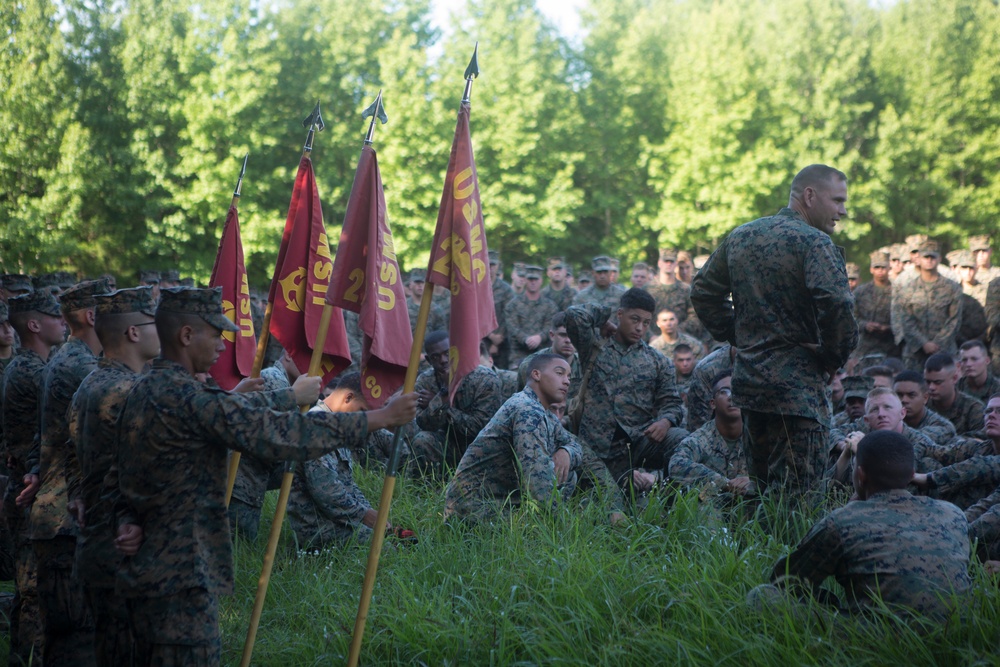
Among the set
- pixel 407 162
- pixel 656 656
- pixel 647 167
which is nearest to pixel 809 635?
pixel 656 656

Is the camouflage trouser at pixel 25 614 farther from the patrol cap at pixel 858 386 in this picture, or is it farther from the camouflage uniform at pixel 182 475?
the patrol cap at pixel 858 386

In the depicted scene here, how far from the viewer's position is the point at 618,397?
884 cm

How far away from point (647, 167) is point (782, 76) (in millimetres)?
5180

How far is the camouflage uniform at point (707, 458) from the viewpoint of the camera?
24.5ft

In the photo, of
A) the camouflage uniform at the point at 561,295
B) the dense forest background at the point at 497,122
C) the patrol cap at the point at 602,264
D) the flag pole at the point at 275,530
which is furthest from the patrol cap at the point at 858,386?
the dense forest background at the point at 497,122

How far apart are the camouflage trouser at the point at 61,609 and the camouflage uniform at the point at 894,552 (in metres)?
3.65

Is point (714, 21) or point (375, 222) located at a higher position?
point (714, 21)

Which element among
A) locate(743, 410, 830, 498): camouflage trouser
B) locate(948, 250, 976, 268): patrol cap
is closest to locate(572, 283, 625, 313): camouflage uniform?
locate(948, 250, 976, 268): patrol cap

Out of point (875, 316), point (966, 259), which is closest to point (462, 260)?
point (875, 316)

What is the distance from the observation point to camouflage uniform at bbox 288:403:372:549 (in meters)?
7.30

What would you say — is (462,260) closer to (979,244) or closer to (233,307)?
(233,307)

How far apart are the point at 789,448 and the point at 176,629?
3.33m

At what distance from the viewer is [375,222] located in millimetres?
5934

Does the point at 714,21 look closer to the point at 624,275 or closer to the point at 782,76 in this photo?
the point at 782,76
